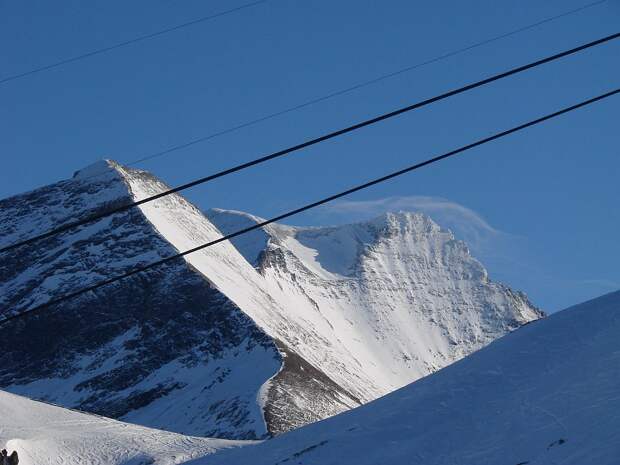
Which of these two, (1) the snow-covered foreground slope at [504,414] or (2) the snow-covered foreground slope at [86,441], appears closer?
(1) the snow-covered foreground slope at [504,414]

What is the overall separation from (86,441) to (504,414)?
50.3m

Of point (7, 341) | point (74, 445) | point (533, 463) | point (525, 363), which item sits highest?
point (7, 341)

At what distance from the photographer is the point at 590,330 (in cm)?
4656

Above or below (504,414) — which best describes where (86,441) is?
above

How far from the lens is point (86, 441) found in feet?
279

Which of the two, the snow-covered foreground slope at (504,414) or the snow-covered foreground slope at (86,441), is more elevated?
the snow-covered foreground slope at (86,441)

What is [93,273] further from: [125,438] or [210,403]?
[125,438]

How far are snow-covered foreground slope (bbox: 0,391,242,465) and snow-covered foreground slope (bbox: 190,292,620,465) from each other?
29620mm

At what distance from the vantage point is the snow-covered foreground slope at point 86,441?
257ft

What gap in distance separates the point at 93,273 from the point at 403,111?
592 ft

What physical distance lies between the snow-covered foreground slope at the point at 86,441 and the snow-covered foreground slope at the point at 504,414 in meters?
29.6

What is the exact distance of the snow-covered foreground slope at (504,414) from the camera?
34812 millimetres

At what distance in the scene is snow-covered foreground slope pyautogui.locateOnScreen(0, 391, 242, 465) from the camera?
7838 cm

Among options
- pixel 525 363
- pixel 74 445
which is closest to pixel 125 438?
pixel 74 445
